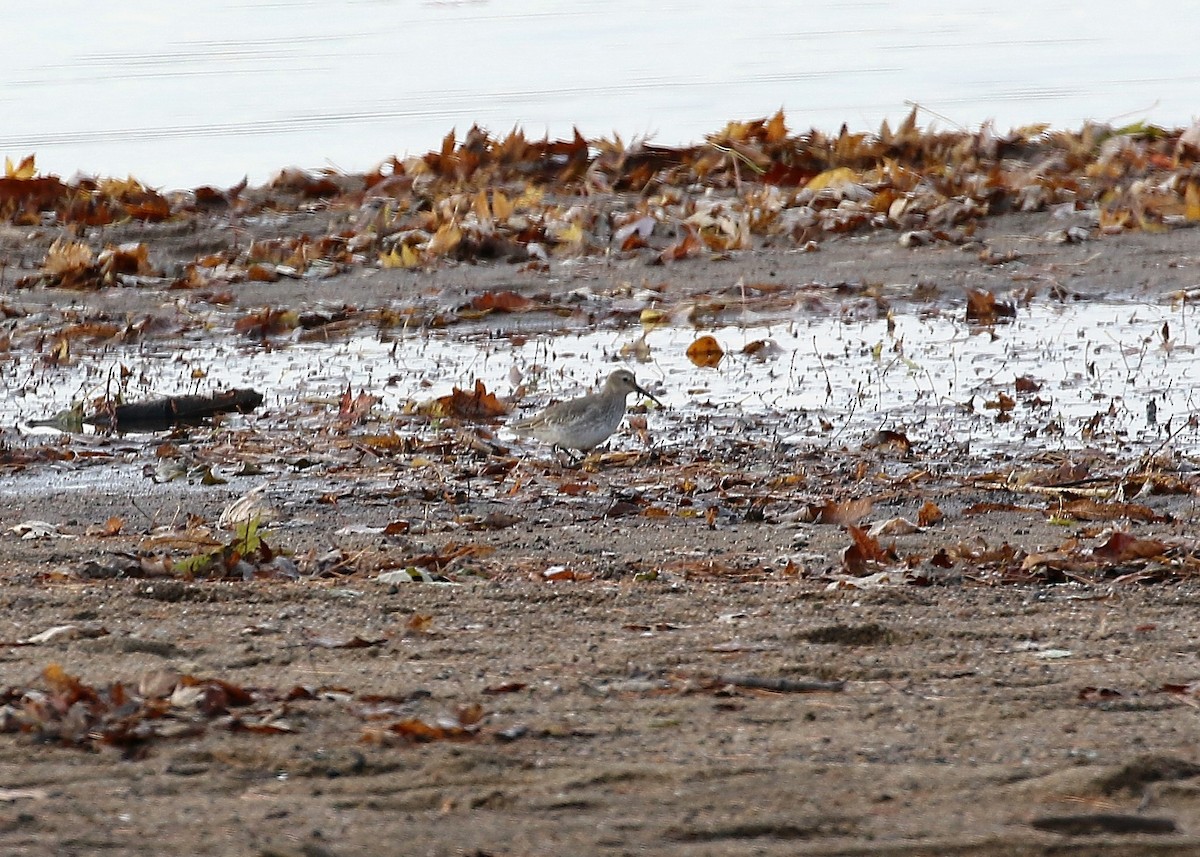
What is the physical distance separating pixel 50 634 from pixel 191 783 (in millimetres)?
1359

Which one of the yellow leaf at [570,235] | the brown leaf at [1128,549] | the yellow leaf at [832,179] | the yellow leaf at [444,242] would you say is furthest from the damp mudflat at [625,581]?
the yellow leaf at [832,179]

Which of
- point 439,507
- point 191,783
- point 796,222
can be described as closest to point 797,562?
point 439,507

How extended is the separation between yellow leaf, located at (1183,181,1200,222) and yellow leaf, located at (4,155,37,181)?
9.71 meters

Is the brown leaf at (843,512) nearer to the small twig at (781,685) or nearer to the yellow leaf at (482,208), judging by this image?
the small twig at (781,685)

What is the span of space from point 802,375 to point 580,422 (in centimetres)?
223

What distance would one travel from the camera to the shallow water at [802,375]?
862cm

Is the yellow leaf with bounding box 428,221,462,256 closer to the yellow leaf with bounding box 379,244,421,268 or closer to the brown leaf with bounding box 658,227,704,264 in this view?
the yellow leaf with bounding box 379,244,421,268

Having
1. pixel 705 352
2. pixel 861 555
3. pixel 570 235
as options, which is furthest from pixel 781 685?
pixel 570 235

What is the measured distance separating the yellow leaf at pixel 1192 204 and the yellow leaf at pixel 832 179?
2622 millimetres

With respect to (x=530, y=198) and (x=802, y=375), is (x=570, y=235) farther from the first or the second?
(x=802, y=375)

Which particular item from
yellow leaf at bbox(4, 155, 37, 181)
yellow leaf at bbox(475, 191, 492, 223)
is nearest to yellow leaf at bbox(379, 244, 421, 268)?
yellow leaf at bbox(475, 191, 492, 223)

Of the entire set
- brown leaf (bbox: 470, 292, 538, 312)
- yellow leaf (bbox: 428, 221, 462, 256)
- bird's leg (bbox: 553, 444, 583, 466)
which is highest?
yellow leaf (bbox: 428, 221, 462, 256)

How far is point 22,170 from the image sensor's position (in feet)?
54.4

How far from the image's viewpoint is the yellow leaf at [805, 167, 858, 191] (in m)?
14.9
